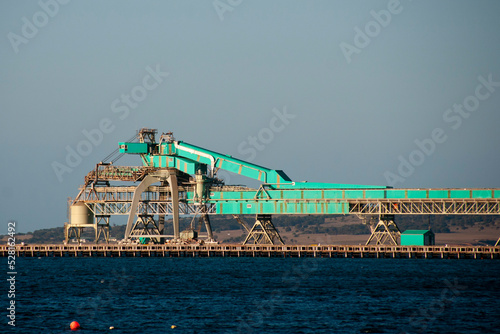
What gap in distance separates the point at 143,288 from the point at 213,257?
53435 mm

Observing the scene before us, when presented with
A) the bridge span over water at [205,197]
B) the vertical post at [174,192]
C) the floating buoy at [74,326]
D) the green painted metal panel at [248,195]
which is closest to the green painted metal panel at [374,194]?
the bridge span over water at [205,197]

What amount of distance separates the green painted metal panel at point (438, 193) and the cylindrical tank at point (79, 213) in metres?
51.5

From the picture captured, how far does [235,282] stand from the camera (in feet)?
289

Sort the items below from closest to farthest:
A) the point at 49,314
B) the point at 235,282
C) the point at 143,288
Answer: the point at 49,314
the point at 143,288
the point at 235,282

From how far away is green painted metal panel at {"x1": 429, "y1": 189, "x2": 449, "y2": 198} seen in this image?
385 ft

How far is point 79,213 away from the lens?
132m

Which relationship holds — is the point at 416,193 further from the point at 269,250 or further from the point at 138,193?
the point at 138,193

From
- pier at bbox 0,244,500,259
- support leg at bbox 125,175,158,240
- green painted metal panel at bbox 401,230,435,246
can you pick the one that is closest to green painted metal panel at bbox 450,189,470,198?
pier at bbox 0,244,500,259

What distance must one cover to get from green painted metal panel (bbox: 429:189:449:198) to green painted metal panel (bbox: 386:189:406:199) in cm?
374

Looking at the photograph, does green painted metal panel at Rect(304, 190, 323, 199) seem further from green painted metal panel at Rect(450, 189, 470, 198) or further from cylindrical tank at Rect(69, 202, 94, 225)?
cylindrical tank at Rect(69, 202, 94, 225)

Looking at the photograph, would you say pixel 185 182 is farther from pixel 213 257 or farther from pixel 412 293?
pixel 412 293

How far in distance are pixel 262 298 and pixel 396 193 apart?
4998 centimetres

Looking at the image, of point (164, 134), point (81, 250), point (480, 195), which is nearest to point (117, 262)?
point (81, 250)

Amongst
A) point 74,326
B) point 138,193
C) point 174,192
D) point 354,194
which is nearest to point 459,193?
point 354,194
